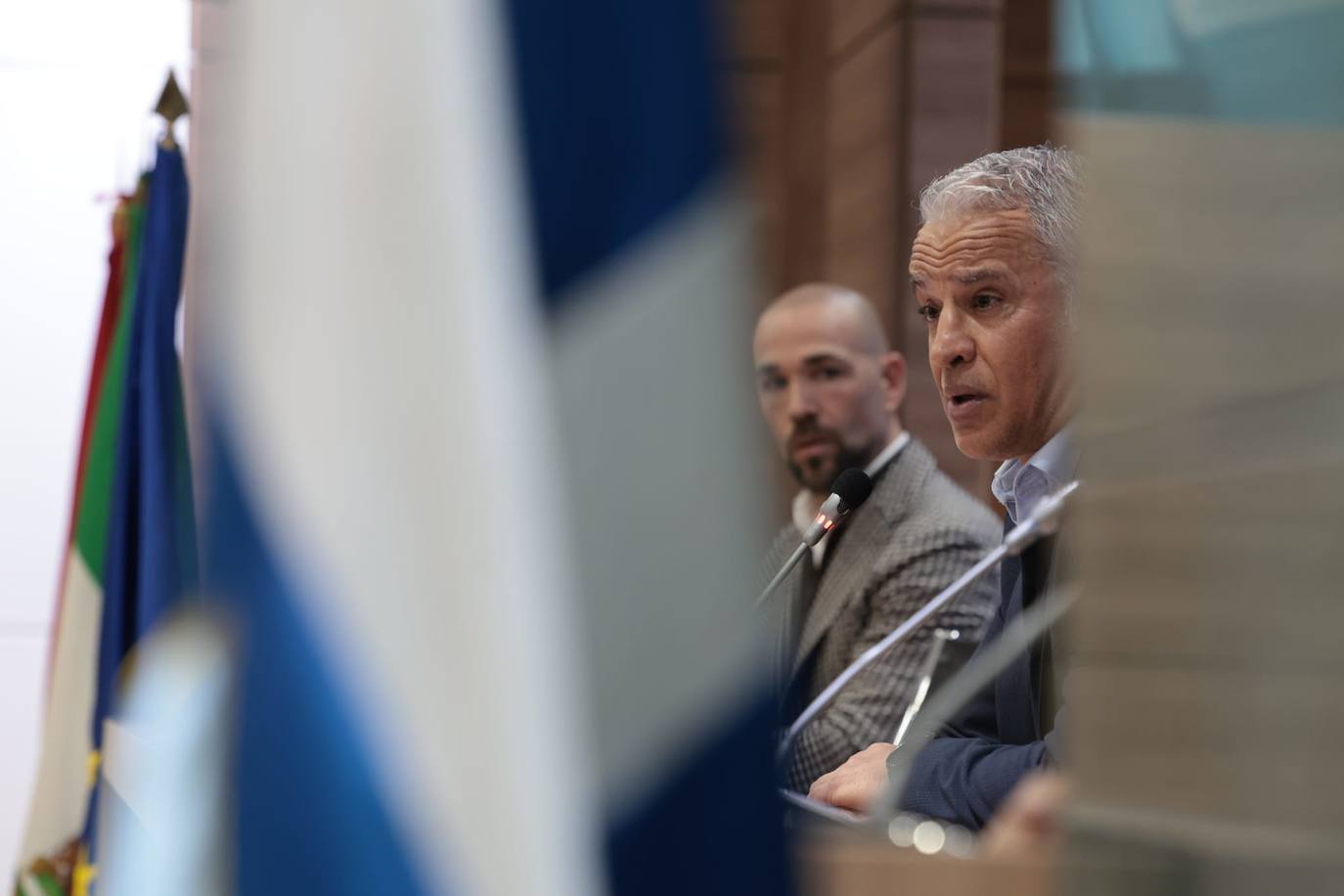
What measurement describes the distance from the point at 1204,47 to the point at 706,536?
51 cm

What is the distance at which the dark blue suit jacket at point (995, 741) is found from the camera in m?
1.86

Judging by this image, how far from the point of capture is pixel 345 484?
2.38 feet

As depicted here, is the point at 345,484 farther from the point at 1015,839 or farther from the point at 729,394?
the point at 1015,839

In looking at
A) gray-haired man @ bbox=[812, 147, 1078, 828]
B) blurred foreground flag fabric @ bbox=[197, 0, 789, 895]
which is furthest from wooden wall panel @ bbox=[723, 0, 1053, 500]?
blurred foreground flag fabric @ bbox=[197, 0, 789, 895]

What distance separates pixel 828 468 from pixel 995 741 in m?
1.82

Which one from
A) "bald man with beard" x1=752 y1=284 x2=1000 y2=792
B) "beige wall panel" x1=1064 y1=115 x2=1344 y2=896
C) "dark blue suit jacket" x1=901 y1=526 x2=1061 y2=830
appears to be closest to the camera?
"beige wall panel" x1=1064 y1=115 x2=1344 y2=896

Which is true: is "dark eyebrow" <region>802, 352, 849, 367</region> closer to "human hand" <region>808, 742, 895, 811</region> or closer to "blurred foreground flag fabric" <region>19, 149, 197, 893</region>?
"blurred foreground flag fabric" <region>19, 149, 197, 893</region>

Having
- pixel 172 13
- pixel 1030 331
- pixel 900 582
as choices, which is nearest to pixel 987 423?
pixel 1030 331

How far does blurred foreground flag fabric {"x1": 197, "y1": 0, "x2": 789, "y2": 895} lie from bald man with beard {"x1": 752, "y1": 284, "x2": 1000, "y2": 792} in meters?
1.10

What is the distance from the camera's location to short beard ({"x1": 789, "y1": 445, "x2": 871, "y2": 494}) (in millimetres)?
3828

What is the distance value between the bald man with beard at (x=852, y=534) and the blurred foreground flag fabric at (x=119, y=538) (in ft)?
4.50

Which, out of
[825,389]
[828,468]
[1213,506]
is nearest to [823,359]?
[825,389]

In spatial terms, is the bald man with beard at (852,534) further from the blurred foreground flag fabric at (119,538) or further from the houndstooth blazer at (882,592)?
the blurred foreground flag fabric at (119,538)

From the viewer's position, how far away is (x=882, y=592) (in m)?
3.06
